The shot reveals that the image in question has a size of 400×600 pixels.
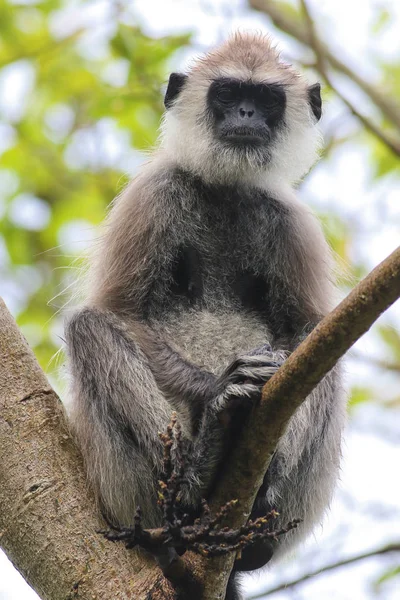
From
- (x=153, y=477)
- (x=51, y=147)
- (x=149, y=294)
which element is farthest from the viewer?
(x=51, y=147)

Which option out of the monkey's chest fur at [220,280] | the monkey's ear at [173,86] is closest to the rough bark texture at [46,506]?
the monkey's chest fur at [220,280]

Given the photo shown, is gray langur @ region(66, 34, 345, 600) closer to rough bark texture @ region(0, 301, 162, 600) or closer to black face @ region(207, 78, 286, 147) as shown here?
black face @ region(207, 78, 286, 147)

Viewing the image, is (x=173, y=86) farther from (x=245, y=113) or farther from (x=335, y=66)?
(x=335, y=66)

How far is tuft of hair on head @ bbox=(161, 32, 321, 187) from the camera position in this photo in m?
6.09

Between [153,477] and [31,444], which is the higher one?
[31,444]

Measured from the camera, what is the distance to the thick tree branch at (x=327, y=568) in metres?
6.28

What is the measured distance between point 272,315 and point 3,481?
85.5 inches

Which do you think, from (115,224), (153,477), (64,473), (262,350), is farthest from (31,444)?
(115,224)

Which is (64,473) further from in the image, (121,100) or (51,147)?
(51,147)

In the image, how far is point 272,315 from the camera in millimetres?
5809

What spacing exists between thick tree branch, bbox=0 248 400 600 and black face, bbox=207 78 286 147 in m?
2.40

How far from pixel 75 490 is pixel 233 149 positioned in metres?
2.69

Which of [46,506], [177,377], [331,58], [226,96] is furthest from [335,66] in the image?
[46,506]

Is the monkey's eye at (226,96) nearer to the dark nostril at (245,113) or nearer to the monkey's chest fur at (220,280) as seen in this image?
the dark nostril at (245,113)
